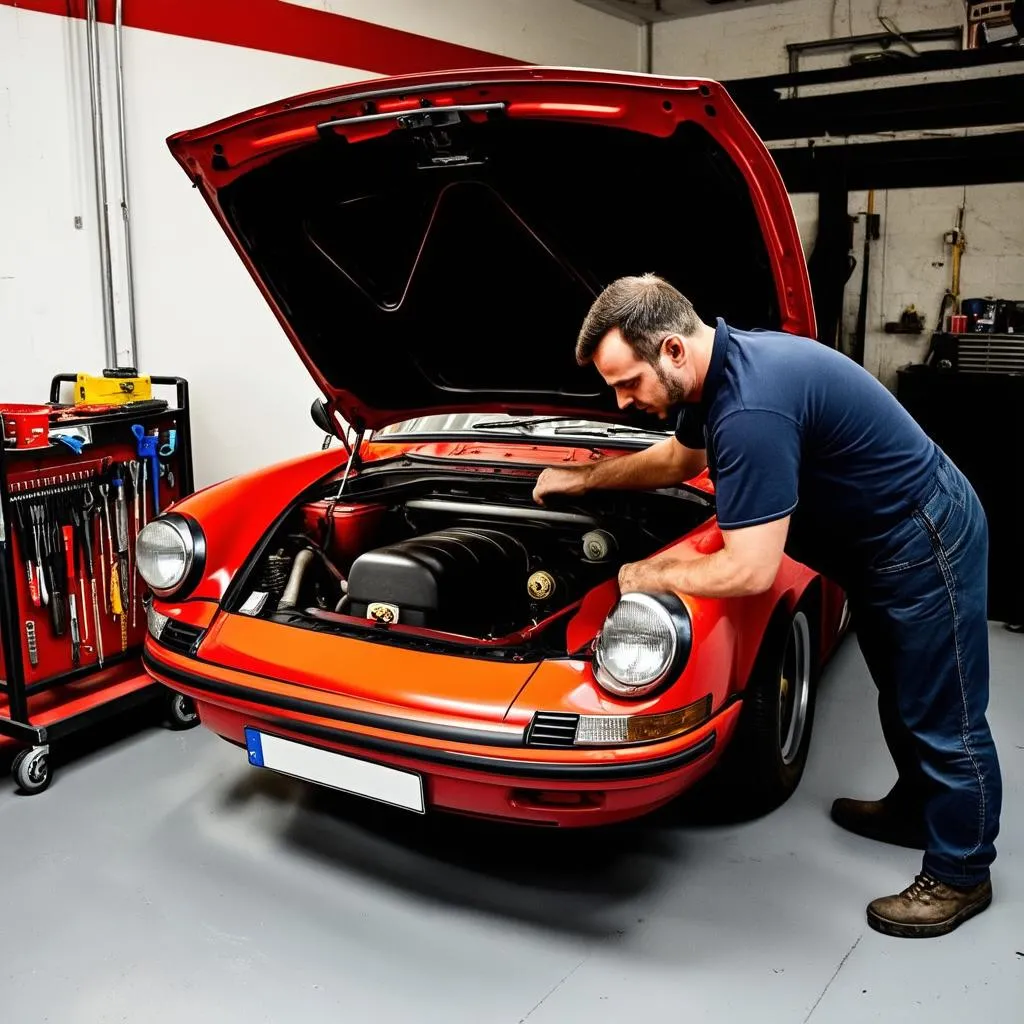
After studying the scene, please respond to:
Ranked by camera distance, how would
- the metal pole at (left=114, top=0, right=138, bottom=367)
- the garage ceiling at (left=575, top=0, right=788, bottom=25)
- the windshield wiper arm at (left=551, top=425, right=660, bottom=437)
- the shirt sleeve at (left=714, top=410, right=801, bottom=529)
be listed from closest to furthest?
1. the shirt sleeve at (left=714, top=410, right=801, bottom=529)
2. the windshield wiper arm at (left=551, top=425, right=660, bottom=437)
3. the metal pole at (left=114, top=0, right=138, bottom=367)
4. the garage ceiling at (left=575, top=0, right=788, bottom=25)

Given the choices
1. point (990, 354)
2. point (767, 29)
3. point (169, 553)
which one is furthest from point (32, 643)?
point (767, 29)

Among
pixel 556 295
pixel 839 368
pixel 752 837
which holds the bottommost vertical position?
pixel 752 837

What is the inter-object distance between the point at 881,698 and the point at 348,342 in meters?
1.72

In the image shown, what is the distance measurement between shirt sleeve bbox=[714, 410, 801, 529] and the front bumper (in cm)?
47

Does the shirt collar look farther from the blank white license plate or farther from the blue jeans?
the blank white license plate

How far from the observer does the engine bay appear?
7.91 feet

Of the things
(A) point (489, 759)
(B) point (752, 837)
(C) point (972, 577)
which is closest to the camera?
(A) point (489, 759)

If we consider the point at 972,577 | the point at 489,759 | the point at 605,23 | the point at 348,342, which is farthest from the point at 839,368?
the point at 605,23

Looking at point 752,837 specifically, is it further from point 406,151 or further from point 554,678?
point 406,151

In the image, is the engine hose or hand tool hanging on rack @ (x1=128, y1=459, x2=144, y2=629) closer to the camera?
the engine hose

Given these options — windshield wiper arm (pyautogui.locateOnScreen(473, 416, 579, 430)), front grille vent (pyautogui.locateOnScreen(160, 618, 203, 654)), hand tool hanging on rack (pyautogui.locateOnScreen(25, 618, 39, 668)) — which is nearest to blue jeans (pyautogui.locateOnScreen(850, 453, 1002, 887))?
windshield wiper arm (pyautogui.locateOnScreen(473, 416, 579, 430))

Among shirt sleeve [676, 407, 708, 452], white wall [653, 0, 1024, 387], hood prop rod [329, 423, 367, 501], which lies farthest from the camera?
white wall [653, 0, 1024, 387]

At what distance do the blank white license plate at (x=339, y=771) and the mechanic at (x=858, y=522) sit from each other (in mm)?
625

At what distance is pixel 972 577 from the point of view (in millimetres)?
2119
